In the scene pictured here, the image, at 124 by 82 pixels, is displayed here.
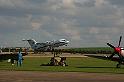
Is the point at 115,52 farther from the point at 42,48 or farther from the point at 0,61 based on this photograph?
the point at 42,48

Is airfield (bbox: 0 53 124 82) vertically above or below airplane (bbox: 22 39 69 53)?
below

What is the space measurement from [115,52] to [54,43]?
102 metres

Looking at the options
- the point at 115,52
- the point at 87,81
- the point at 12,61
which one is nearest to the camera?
the point at 87,81

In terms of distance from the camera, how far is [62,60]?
45.2m

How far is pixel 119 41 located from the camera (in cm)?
4388

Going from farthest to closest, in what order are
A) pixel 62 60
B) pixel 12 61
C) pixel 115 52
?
1. pixel 12 61
2. pixel 62 60
3. pixel 115 52

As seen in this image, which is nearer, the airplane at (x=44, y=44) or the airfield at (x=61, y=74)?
the airfield at (x=61, y=74)

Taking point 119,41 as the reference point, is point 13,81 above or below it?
below

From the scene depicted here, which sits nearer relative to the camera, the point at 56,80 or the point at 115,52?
the point at 56,80

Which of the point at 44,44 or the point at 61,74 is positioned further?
the point at 44,44

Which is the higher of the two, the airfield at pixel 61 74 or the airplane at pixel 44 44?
the airplane at pixel 44 44

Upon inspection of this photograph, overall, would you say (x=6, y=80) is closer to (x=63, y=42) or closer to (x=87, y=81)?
(x=87, y=81)

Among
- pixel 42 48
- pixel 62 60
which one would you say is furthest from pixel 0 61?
pixel 42 48

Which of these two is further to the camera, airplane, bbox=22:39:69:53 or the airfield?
airplane, bbox=22:39:69:53
